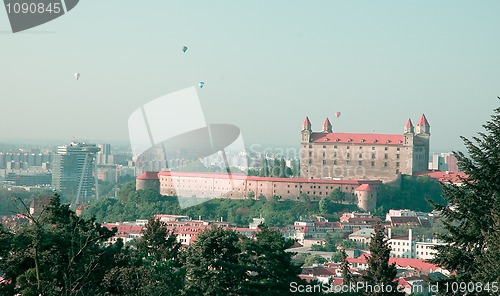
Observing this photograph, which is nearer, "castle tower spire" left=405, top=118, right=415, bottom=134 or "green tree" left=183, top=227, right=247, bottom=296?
"green tree" left=183, top=227, right=247, bottom=296

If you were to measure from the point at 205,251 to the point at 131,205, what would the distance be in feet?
141

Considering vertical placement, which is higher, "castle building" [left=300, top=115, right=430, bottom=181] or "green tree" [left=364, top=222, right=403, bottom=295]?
"castle building" [left=300, top=115, right=430, bottom=181]

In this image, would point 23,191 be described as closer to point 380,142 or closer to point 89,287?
point 380,142

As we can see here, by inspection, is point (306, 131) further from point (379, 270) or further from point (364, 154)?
point (379, 270)

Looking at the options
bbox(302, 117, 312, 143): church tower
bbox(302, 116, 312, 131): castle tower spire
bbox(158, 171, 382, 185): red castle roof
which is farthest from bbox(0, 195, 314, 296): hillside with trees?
bbox(302, 116, 312, 131): castle tower spire

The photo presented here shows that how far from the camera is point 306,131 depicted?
2418 inches

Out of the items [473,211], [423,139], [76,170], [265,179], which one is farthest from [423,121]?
[473,211]

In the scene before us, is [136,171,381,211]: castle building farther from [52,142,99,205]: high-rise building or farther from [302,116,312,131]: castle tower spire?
[52,142,99,205]: high-rise building

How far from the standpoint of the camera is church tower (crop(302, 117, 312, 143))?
6138cm

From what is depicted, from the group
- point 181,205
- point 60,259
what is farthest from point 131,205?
point 60,259

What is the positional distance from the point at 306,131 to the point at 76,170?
37.3 meters

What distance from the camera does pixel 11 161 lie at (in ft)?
393

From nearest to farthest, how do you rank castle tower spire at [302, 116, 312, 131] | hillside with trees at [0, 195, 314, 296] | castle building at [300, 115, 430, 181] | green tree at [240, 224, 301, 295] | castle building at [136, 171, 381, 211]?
1. hillside with trees at [0, 195, 314, 296]
2. green tree at [240, 224, 301, 295]
3. castle building at [136, 171, 381, 211]
4. castle building at [300, 115, 430, 181]
5. castle tower spire at [302, 116, 312, 131]

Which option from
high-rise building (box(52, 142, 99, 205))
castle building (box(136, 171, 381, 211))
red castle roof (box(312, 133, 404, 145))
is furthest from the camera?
high-rise building (box(52, 142, 99, 205))
